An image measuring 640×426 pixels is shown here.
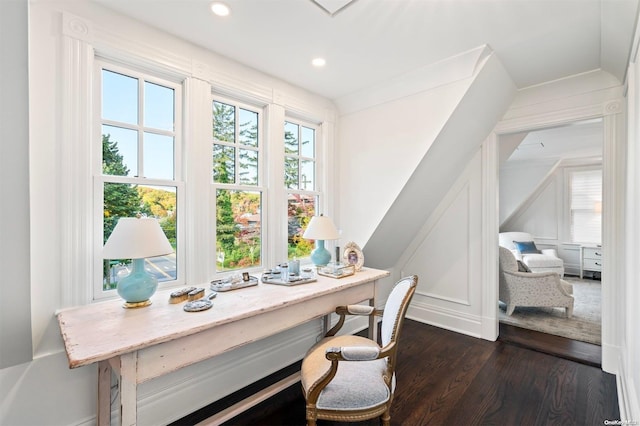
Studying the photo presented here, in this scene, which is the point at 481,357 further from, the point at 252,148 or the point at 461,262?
the point at 252,148

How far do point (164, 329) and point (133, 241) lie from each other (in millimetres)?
485

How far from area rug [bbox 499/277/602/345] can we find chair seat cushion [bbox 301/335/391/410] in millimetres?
2624

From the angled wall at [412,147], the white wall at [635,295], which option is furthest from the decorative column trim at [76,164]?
the white wall at [635,295]

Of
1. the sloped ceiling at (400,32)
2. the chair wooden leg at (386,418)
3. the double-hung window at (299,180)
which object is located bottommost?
the chair wooden leg at (386,418)

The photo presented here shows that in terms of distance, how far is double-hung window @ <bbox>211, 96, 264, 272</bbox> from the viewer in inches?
89.2

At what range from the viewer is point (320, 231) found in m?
2.26

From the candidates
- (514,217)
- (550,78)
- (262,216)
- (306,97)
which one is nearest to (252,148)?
(262,216)

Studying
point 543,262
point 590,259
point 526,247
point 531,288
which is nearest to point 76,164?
point 531,288

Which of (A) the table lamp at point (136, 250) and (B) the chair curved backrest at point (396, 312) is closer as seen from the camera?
(A) the table lamp at point (136, 250)

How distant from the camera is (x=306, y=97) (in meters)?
2.80

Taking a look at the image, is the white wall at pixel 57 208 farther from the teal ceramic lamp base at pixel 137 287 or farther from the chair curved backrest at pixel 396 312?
the chair curved backrest at pixel 396 312

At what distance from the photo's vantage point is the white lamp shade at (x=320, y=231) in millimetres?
2246

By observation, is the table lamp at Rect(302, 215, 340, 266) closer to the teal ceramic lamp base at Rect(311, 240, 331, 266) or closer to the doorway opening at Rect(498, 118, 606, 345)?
the teal ceramic lamp base at Rect(311, 240, 331, 266)

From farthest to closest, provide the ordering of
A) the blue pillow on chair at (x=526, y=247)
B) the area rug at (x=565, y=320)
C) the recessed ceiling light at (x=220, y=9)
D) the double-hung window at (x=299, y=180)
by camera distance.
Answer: the blue pillow on chair at (x=526, y=247) → the area rug at (x=565, y=320) → the double-hung window at (x=299, y=180) → the recessed ceiling light at (x=220, y=9)
